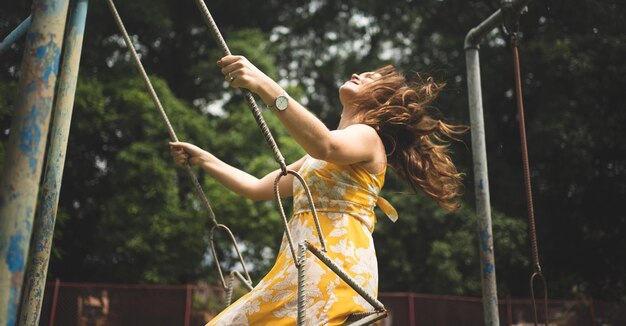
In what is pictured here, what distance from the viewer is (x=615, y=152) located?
1095cm

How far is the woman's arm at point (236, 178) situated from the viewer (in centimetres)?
217

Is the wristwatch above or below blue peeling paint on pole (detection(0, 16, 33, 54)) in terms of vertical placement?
below

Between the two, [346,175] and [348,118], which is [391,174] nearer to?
[348,118]

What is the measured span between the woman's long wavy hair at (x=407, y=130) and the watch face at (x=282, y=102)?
1.63ft

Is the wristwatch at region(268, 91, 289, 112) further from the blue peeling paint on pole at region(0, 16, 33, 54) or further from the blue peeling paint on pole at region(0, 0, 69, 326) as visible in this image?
the blue peeling paint on pole at region(0, 16, 33, 54)

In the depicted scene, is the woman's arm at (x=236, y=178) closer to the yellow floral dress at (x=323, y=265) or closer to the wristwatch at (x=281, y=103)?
the yellow floral dress at (x=323, y=265)

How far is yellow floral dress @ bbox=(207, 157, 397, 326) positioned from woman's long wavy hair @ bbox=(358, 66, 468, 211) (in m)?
0.21

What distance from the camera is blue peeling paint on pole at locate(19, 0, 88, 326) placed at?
138 cm

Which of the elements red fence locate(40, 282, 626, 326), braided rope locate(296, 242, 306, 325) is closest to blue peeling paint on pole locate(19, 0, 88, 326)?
braided rope locate(296, 242, 306, 325)

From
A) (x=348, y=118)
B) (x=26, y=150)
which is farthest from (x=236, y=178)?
(x=26, y=150)

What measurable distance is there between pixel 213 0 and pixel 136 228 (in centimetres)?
703

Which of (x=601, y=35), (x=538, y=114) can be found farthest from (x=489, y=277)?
(x=538, y=114)

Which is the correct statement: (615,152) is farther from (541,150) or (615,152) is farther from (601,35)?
(601,35)

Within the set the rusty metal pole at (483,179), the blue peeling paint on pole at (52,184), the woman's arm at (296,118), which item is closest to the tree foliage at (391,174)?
the rusty metal pole at (483,179)
